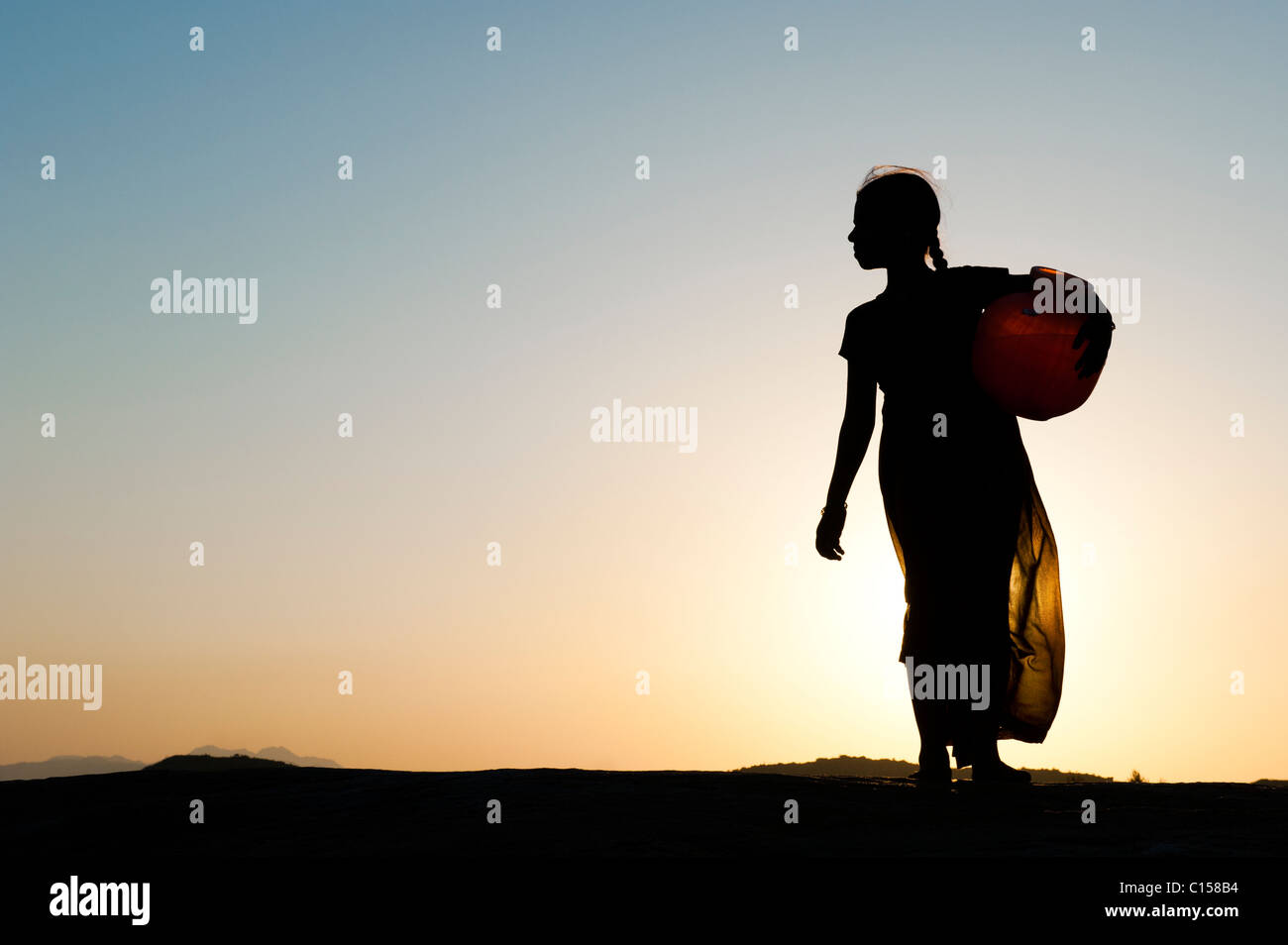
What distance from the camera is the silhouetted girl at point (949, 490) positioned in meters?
7.29

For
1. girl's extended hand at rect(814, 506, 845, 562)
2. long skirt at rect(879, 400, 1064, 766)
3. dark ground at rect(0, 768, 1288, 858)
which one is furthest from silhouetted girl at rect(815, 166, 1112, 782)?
dark ground at rect(0, 768, 1288, 858)

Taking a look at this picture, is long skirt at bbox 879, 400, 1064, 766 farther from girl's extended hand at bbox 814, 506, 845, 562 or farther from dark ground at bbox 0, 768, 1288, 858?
dark ground at bbox 0, 768, 1288, 858

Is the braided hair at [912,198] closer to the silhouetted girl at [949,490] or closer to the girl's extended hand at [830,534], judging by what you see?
the silhouetted girl at [949,490]

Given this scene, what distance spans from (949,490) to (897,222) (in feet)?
5.00

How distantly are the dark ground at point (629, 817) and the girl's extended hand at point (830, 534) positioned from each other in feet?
4.62

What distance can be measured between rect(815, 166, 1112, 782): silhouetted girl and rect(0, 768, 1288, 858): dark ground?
2.65ft

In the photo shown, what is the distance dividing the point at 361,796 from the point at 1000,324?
3937 millimetres

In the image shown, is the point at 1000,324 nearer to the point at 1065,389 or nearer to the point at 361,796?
the point at 1065,389

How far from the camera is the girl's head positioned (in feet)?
24.5

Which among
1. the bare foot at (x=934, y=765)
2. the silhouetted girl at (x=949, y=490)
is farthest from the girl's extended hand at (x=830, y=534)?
the bare foot at (x=934, y=765)

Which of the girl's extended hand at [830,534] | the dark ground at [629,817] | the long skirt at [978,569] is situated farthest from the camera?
the girl's extended hand at [830,534]

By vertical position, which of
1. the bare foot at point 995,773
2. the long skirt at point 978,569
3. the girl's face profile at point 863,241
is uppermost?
the girl's face profile at point 863,241
